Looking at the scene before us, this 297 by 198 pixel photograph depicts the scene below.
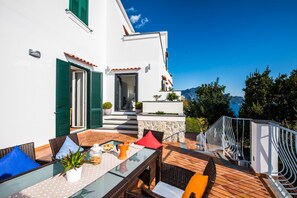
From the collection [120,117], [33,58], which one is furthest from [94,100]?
[33,58]

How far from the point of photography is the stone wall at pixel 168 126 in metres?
5.10

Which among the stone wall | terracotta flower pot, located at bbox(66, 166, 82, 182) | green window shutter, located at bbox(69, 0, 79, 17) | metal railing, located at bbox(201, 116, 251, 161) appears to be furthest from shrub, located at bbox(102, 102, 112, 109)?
terracotta flower pot, located at bbox(66, 166, 82, 182)

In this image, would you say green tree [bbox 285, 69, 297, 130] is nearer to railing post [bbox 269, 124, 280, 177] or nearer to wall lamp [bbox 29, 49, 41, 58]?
railing post [bbox 269, 124, 280, 177]

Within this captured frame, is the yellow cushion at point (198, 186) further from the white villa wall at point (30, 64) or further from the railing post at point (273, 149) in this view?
the white villa wall at point (30, 64)

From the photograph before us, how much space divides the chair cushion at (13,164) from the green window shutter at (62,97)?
10.5 feet

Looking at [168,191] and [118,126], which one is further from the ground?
[168,191]

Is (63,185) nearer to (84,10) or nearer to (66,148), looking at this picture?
(66,148)

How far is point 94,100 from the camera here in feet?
20.5

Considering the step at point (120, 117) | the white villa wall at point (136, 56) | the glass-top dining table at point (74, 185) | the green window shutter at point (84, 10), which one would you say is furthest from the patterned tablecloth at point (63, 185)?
the green window shutter at point (84, 10)

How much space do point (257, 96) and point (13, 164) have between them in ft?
35.9

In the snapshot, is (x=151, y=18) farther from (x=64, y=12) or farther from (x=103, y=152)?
(x=103, y=152)

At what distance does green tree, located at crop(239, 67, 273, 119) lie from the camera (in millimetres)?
8086

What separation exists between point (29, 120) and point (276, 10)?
12668mm

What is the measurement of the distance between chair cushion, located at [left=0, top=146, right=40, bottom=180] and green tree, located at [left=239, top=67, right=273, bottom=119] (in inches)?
391
